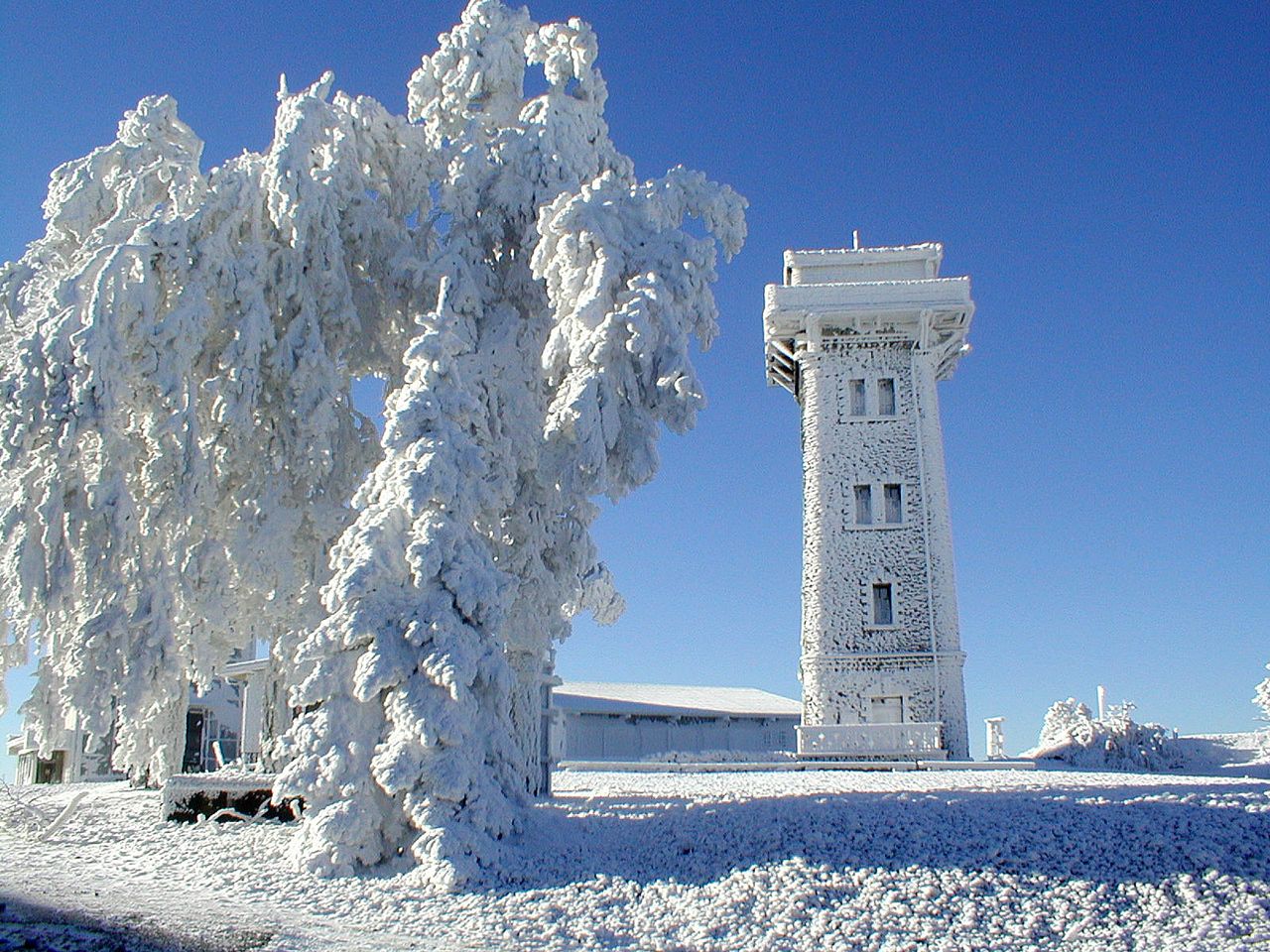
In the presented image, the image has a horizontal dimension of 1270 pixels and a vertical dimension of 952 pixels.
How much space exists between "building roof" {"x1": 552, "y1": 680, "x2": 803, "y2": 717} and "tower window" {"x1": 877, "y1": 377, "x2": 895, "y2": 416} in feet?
38.7

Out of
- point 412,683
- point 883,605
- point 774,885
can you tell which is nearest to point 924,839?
point 774,885

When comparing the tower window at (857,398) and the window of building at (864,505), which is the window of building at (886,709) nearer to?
the window of building at (864,505)

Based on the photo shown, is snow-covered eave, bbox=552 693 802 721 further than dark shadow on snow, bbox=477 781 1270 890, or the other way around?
snow-covered eave, bbox=552 693 802 721

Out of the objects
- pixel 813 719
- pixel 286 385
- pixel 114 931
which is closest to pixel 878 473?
pixel 813 719

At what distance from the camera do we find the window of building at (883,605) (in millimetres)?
28453

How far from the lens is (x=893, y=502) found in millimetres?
29438

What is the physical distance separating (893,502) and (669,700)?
465 inches

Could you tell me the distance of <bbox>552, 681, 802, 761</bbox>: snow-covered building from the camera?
110ft

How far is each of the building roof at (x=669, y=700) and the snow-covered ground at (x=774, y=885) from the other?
20.3 meters

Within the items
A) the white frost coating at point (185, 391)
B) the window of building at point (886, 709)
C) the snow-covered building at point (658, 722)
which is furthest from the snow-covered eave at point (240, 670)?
the window of building at point (886, 709)

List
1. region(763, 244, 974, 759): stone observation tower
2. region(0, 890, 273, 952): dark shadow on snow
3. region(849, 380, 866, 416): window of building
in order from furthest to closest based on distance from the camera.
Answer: region(849, 380, 866, 416): window of building
region(763, 244, 974, 759): stone observation tower
region(0, 890, 273, 952): dark shadow on snow

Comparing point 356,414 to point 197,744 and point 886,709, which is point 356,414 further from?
point 197,744

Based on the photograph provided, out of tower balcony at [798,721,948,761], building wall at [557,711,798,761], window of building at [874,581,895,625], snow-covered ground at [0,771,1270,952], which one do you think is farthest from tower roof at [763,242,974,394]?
snow-covered ground at [0,771,1270,952]

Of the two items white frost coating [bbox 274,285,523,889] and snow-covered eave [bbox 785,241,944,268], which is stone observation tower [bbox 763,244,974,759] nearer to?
snow-covered eave [bbox 785,241,944,268]
